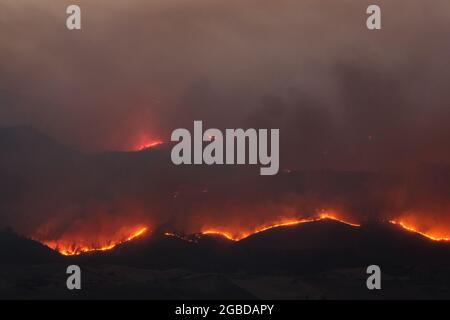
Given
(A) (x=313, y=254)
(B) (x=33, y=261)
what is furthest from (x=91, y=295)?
(A) (x=313, y=254)

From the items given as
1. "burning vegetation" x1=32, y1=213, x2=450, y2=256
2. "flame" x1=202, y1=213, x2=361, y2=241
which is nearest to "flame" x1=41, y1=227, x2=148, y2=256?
"burning vegetation" x1=32, y1=213, x2=450, y2=256

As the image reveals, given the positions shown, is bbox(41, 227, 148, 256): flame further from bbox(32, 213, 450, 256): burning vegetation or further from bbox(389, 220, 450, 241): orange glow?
bbox(389, 220, 450, 241): orange glow

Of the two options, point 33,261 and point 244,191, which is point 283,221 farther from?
point 33,261

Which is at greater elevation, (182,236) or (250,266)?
(182,236)

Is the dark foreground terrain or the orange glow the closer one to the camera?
the dark foreground terrain

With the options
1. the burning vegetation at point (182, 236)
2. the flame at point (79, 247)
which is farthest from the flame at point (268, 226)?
the flame at point (79, 247)

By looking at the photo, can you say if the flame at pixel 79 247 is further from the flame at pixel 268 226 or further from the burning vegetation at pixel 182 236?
Answer: the flame at pixel 268 226

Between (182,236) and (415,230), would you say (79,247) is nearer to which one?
(182,236)

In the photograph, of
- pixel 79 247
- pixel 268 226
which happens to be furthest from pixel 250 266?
pixel 79 247

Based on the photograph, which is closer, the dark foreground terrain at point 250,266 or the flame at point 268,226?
the dark foreground terrain at point 250,266

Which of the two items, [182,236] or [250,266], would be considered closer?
[250,266]
